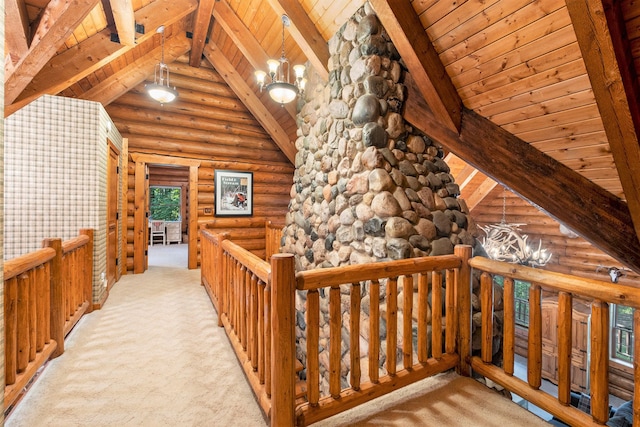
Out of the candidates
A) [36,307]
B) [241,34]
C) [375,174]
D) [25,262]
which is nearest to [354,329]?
[375,174]

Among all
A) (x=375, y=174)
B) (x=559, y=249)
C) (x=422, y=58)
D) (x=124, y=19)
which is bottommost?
(x=559, y=249)

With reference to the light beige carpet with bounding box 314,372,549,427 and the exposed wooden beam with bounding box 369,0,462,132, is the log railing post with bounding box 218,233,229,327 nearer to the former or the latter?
the light beige carpet with bounding box 314,372,549,427

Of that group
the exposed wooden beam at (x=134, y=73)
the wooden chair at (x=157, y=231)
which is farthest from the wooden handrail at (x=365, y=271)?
the wooden chair at (x=157, y=231)

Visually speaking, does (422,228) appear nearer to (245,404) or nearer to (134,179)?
(245,404)

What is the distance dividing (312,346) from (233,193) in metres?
5.32

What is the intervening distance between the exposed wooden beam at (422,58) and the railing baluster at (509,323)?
1.36 metres

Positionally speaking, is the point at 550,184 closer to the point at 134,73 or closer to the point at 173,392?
the point at 173,392

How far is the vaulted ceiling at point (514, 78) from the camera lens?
157 cm

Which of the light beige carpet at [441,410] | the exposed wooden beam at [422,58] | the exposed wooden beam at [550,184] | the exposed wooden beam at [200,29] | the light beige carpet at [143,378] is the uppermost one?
the exposed wooden beam at [200,29]

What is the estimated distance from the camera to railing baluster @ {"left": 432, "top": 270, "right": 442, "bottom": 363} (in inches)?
81.9

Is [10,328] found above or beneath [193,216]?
beneath

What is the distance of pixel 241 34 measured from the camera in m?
4.41

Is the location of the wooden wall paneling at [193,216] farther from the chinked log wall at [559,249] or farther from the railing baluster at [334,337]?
the chinked log wall at [559,249]

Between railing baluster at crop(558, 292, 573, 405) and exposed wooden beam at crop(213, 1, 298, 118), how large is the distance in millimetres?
4674
